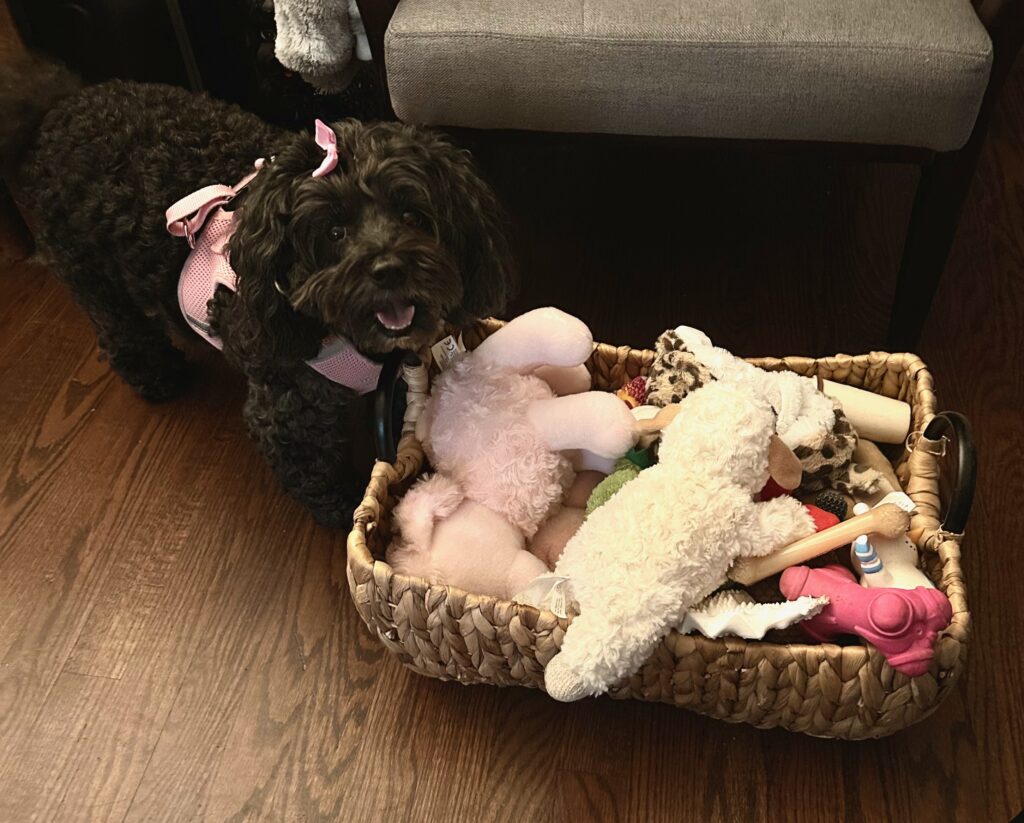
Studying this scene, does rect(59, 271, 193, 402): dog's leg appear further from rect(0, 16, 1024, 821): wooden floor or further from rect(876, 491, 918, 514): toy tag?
rect(876, 491, 918, 514): toy tag

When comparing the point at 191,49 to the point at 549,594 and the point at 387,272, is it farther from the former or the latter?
the point at 549,594

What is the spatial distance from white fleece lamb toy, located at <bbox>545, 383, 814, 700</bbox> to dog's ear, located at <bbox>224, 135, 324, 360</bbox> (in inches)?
16.2

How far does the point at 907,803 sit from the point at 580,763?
1.23ft

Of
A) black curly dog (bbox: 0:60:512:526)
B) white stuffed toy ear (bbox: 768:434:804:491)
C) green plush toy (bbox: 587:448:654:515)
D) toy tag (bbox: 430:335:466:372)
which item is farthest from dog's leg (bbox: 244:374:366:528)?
white stuffed toy ear (bbox: 768:434:804:491)

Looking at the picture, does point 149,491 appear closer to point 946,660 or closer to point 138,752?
→ point 138,752

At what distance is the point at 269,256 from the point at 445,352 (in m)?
0.27

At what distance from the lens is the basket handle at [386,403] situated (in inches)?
42.2

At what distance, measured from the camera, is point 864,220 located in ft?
5.71

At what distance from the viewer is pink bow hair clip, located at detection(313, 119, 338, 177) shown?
937 mm

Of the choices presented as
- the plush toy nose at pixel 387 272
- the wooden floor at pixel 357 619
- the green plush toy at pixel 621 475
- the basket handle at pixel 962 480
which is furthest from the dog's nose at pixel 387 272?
the basket handle at pixel 962 480

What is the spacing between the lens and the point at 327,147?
946mm

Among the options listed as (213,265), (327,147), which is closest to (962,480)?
(327,147)

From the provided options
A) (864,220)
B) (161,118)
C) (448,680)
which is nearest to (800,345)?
(864,220)

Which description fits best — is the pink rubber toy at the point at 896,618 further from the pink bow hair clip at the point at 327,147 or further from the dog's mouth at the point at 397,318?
the pink bow hair clip at the point at 327,147
